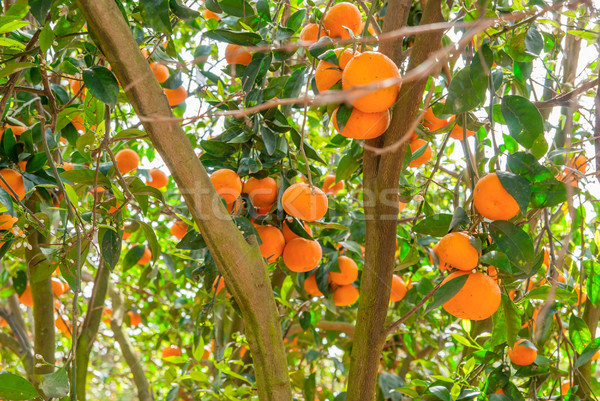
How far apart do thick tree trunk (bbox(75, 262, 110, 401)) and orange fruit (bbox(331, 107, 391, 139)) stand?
3.20 ft

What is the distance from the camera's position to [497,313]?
101 centimetres

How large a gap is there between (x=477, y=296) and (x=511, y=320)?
128 millimetres

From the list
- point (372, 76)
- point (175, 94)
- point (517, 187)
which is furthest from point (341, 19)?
point (175, 94)

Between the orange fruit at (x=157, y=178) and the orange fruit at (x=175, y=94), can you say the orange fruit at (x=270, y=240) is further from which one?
the orange fruit at (x=157, y=178)

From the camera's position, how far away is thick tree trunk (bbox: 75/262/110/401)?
1.56m

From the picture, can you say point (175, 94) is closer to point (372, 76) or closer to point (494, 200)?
point (372, 76)

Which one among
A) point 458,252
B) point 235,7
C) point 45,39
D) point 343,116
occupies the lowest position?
point 458,252

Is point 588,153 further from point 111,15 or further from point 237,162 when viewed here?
point 111,15

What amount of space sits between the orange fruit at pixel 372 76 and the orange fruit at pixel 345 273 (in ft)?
1.86

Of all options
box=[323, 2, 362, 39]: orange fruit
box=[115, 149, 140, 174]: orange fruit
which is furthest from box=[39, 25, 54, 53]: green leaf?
box=[115, 149, 140, 174]: orange fruit

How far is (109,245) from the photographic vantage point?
1.05 metres

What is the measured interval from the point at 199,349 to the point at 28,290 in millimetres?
802

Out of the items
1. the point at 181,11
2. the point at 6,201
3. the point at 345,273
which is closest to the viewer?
the point at 6,201

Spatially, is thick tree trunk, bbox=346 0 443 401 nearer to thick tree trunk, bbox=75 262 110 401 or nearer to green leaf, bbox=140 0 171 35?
green leaf, bbox=140 0 171 35
